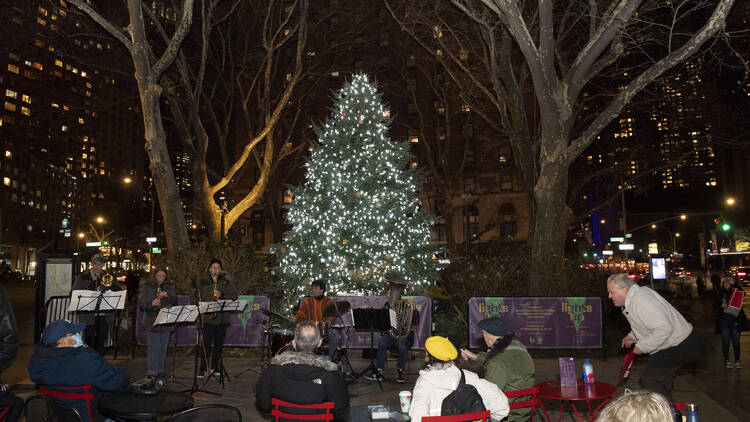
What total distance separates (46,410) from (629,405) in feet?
14.0

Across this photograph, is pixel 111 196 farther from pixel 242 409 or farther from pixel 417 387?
pixel 417 387

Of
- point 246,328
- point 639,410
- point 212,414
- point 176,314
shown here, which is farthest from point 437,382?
point 246,328

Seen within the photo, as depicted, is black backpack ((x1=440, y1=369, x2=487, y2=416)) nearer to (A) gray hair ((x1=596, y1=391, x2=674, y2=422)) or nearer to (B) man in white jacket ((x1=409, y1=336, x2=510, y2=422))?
(B) man in white jacket ((x1=409, y1=336, x2=510, y2=422))

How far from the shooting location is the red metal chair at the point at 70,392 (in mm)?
4684

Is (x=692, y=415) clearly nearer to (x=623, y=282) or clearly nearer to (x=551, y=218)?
(x=623, y=282)

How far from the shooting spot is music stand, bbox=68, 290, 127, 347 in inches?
394

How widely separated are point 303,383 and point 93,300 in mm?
7484

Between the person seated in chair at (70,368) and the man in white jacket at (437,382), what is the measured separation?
2748mm

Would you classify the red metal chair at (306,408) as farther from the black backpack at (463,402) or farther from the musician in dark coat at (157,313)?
the musician in dark coat at (157,313)

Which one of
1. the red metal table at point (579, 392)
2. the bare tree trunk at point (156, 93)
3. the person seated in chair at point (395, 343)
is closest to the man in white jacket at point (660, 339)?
the red metal table at point (579, 392)

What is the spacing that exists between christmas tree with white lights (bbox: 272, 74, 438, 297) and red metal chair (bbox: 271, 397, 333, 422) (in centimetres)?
1016

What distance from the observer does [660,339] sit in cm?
536

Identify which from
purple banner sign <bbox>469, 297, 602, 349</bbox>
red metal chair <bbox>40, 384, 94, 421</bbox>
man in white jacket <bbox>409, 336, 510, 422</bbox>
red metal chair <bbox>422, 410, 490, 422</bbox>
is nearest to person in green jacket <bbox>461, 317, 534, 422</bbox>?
man in white jacket <bbox>409, 336, 510, 422</bbox>

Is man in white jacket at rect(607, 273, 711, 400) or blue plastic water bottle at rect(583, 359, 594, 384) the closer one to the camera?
man in white jacket at rect(607, 273, 711, 400)
